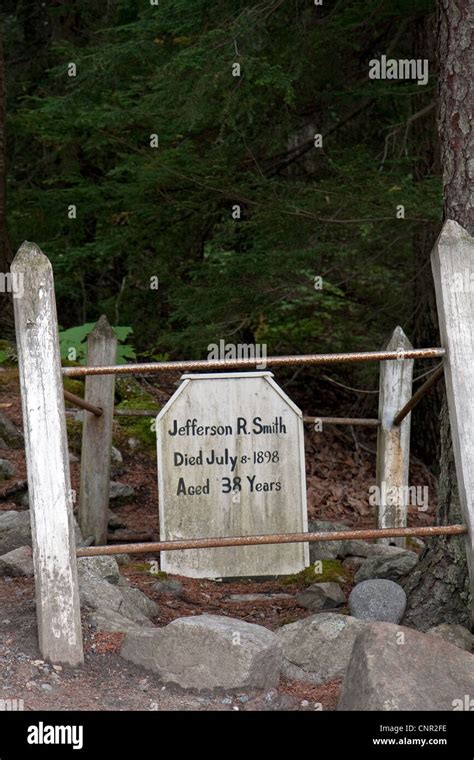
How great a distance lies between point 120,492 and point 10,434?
124 cm

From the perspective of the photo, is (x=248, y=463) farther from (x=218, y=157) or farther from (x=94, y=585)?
(x=218, y=157)

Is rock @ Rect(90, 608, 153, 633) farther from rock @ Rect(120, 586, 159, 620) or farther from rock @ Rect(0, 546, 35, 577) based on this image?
rock @ Rect(0, 546, 35, 577)

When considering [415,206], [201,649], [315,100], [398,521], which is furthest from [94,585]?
[315,100]

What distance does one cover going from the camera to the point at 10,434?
7957 millimetres

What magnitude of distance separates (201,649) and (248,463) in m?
2.15

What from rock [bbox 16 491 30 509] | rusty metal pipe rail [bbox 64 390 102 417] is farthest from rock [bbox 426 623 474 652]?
rock [bbox 16 491 30 509]

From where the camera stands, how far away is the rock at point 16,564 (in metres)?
4.89

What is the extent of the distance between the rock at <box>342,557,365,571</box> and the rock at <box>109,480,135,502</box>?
205 centimetres

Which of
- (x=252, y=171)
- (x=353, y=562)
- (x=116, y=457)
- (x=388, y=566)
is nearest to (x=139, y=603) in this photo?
(x=388, y=566)

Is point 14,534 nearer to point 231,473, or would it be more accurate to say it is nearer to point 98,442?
point 98,442

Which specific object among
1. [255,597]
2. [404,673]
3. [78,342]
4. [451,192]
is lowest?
[404,673]

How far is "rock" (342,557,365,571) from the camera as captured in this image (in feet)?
19.0

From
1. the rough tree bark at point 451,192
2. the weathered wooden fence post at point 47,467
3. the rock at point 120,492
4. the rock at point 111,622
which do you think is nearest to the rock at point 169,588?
the rock at point 111,622

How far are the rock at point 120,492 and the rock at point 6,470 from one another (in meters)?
0.74
